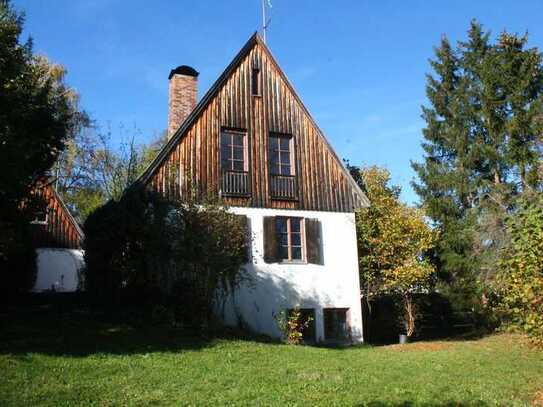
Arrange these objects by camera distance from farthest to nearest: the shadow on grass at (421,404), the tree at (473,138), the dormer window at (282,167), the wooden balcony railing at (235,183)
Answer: the tree at (473,138), the dormer window at (282,167), the wooden balcony railing at (235,183), the shadow on grass at (421,404)

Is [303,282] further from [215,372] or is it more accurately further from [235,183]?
[215,372]

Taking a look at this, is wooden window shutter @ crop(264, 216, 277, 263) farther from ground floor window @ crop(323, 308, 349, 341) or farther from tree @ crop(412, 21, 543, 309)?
tree @ crop(412, 21, 543, 309)

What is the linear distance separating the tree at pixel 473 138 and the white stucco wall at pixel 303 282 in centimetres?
691

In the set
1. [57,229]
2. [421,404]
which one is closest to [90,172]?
[57,229]

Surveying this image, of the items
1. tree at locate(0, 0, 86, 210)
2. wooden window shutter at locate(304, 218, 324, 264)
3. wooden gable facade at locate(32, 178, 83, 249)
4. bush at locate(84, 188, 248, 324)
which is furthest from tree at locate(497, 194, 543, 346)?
wooden gable facade at locate(32, 178, 83, 249)

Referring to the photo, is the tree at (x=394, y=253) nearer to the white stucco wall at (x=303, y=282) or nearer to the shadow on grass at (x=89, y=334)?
the white stucco wall at (x=303, y=282)

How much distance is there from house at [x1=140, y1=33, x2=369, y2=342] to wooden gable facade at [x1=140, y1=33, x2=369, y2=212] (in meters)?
0.04

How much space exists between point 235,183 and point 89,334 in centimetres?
767

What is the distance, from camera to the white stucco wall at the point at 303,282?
1850 centimetres

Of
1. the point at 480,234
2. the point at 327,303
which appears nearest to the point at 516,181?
the point at 480,234

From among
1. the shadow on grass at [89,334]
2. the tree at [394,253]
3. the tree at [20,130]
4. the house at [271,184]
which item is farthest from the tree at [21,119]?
the tree at [394,253]

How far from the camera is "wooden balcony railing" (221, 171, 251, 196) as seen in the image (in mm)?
19188

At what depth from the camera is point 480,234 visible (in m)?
17.5

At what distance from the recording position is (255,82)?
20859 mm
